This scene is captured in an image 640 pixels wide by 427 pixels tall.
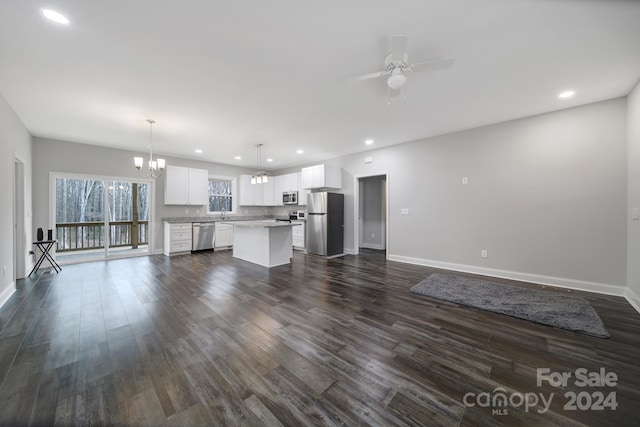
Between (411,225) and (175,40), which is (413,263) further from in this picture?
(175,40)

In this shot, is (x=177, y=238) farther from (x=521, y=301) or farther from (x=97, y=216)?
(x=521, y=301)

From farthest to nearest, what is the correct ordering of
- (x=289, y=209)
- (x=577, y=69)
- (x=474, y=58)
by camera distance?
(x=289, y=209) → (x=577, y=69) → (x=474, y=58)

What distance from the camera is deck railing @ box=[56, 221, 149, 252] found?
18.2 feet

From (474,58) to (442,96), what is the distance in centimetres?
77

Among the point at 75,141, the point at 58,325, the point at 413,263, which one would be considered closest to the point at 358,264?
the point at 413,263

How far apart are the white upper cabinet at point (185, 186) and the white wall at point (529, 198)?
576 centimetres

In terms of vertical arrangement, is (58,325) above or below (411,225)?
below

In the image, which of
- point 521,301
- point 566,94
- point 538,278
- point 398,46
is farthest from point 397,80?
point 538,278

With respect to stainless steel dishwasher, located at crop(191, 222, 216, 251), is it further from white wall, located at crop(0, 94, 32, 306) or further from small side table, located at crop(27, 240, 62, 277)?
white wall, located at crop(0, 94, 32, 306)

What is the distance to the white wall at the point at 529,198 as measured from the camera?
328 centimetres

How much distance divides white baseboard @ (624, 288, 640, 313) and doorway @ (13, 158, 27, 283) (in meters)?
8.86

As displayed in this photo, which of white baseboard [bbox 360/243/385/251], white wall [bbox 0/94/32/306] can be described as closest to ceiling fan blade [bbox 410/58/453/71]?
white wall [bbox 0/94/32/306]

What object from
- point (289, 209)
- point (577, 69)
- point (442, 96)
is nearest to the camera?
point (577, 69)

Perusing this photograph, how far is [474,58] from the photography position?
7.66ft
